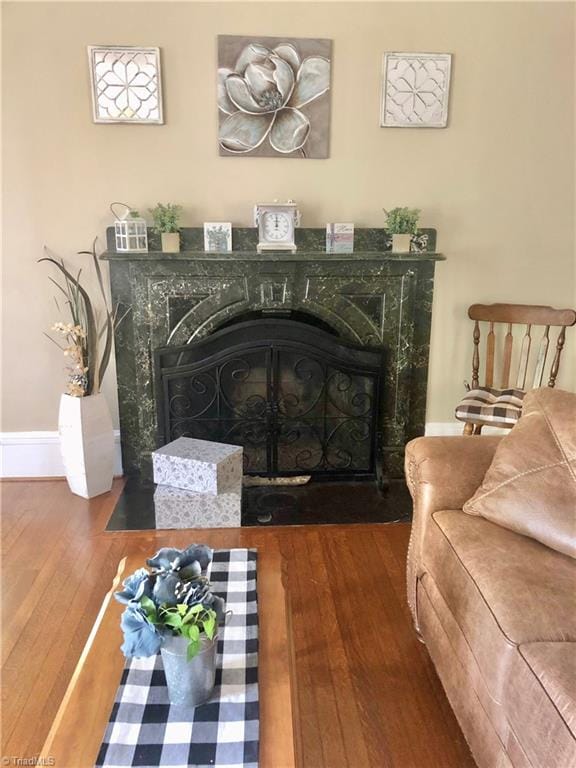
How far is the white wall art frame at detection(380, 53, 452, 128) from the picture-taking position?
2.73 m

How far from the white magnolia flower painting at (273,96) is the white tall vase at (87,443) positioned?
134cm

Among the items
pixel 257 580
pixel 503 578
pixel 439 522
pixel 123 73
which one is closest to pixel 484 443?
pixel 439 522

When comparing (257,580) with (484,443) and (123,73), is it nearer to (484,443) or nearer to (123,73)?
(484,443)

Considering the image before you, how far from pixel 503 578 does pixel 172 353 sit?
194 cm

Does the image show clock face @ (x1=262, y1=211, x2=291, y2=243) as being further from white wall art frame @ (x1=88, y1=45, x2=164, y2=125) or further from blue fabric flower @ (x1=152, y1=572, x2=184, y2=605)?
blue fabric flower @ (x1=152, y1=572, x2=184, y2=605)

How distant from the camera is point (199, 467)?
2469 millimetres

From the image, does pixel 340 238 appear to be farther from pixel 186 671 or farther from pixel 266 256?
pixel 186 671

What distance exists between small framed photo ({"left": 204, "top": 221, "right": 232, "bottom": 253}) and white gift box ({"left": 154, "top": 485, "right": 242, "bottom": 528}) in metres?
1.13

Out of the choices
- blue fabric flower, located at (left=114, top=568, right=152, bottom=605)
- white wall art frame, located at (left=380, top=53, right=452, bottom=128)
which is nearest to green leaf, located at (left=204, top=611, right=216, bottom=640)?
blue fabric flower, located at (left=114, top=568, right=152, bottom=605)

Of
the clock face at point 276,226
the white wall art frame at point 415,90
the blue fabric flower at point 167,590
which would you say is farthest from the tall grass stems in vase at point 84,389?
Result: the blue fabric flower at point 167,590

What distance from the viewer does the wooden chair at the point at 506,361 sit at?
8.82ft

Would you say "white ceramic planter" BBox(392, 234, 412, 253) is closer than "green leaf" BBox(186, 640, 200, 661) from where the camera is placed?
No

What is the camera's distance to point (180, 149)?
2.78 metres

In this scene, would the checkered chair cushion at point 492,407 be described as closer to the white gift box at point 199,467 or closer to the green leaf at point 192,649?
the white gift box at point 199,467
